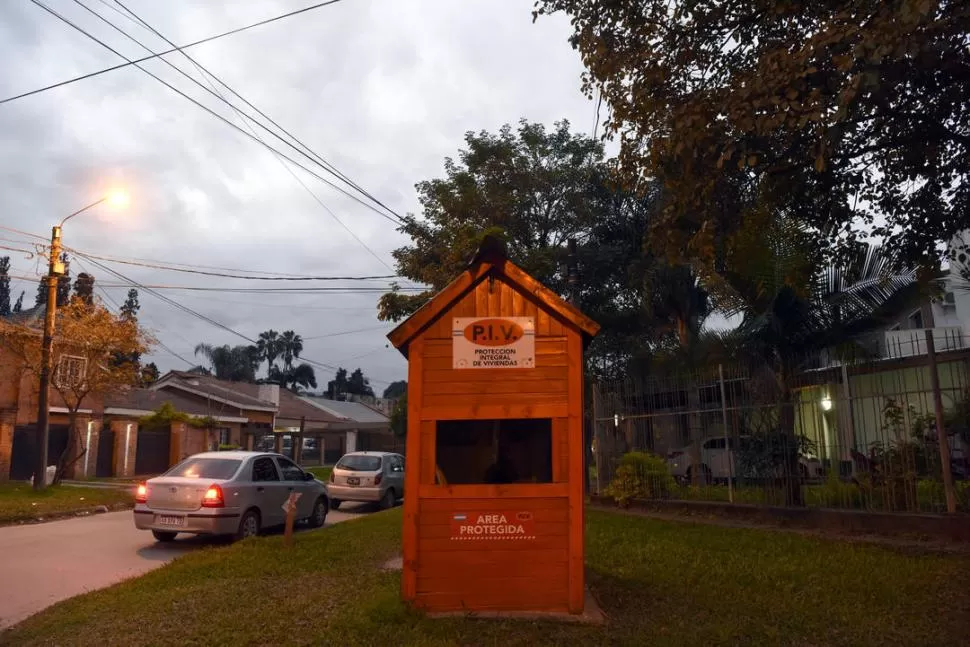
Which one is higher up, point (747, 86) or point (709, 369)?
point (747, 86)

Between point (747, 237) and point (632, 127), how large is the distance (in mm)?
2091

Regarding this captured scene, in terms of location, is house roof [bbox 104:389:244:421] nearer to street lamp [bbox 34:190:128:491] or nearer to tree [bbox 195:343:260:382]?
street lamp [bbox 34:190:128:491]

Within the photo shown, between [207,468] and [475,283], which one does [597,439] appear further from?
[475,283]

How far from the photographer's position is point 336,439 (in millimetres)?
46500

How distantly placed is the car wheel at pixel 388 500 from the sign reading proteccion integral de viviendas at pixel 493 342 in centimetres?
1264

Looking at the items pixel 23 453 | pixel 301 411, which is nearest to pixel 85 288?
pixel 23 453

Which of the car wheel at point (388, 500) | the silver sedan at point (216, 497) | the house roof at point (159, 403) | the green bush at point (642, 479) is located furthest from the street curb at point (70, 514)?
the house roof at point (159, 403)

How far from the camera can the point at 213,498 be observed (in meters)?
11.6

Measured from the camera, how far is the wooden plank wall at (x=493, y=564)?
21.1ft

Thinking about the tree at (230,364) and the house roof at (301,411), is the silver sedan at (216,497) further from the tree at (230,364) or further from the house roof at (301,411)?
the tree at (230,364)

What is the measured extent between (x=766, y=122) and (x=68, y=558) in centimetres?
1075

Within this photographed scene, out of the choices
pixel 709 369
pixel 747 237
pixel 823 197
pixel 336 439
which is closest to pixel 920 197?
pixel 823 197

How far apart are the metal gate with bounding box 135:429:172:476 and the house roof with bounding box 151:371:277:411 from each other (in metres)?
6.55

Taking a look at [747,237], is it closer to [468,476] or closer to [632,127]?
[632,127]
